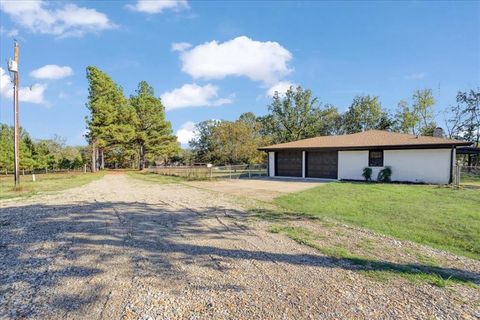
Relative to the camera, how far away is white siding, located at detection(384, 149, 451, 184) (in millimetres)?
14961

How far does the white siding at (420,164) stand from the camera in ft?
49.1

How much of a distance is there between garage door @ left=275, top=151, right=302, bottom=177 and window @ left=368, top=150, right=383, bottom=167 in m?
4.65

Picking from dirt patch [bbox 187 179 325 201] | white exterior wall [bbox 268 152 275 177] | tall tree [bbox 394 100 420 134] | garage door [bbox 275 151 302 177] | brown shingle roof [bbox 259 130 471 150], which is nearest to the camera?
dirt patch [bbox 187 179 325 201]

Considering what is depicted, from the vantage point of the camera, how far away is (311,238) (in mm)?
5086

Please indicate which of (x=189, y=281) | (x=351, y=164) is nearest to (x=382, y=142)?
(x=351, y=164)

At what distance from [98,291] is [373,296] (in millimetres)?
2894

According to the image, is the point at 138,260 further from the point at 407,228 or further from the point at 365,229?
the point at 407,228

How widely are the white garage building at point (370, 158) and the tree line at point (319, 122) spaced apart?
15535mm

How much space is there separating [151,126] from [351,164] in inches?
920

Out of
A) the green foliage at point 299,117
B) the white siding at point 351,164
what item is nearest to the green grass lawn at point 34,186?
the white siding at point 351,164

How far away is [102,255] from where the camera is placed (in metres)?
4.16

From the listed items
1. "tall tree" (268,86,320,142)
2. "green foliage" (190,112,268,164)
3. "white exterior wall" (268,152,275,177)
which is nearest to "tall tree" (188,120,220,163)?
"green foliage" (190,112,268,164)

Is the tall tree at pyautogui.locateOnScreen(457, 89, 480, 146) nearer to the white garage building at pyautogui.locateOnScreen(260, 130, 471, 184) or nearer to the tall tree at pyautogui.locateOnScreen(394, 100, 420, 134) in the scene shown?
the tall tree at pyautogui.locateOnScreen(394, 100, 420, 134)

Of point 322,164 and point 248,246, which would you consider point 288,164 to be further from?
point 248,246
